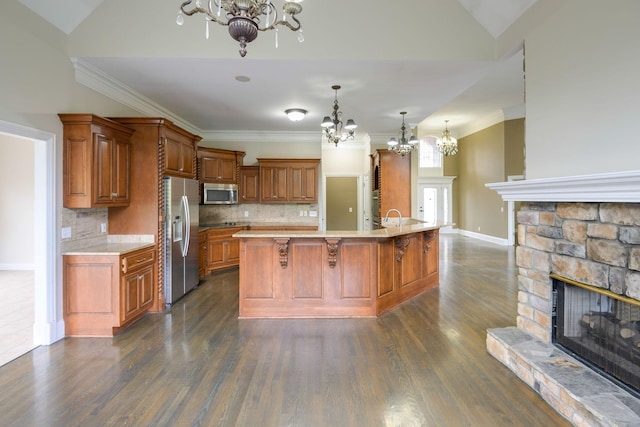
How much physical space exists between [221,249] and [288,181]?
1.93 metres

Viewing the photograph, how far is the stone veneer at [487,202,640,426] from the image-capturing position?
6.65 ft

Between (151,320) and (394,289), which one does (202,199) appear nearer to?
(151,320)

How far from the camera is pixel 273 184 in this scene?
277 inches

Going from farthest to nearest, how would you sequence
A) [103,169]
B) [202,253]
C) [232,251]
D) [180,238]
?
[232,251]
[202,253]
[180,238]
[103,169]

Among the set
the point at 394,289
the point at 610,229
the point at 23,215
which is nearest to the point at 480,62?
the point at 610,229

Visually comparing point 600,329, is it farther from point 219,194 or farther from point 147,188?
point 219,194

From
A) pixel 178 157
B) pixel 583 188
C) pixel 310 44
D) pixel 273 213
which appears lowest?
pixel 273 213

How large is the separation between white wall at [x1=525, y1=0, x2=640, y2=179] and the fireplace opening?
2.92ft

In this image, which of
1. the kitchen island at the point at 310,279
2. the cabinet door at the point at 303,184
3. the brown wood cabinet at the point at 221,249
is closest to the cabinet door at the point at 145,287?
the kitchen island at the point at 310,279

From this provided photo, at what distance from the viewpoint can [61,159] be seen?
3.41 metres

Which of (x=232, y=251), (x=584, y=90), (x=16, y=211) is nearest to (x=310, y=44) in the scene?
(x=584, y=90)

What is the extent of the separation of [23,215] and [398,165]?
24.9ft

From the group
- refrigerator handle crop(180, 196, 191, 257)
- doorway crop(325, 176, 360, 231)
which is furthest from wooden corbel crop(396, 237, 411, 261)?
doorway crop(325, 176, 360, 231)

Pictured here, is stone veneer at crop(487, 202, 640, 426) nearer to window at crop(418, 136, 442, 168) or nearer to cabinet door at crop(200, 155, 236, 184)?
cabinet door at crop(200, 155, 236, 184)
